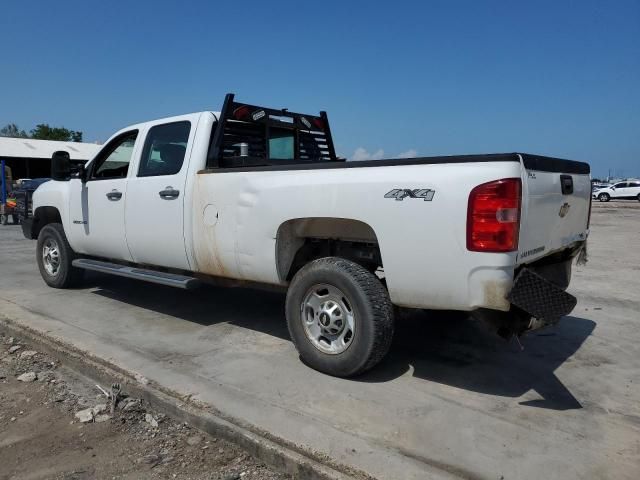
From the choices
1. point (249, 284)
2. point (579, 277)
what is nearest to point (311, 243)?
point (249, 284)

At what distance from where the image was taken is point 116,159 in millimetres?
6078

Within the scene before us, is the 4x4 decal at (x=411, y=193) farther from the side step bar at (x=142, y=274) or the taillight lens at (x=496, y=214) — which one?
the side step bar at (x=142, y=274)

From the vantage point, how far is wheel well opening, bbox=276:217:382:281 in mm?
3973

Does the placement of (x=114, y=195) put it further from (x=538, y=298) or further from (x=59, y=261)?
(x=538, y=298)

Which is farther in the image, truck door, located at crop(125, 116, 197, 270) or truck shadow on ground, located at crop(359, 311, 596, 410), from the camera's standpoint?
truck door, located at crop(125, 116, 197, 270)

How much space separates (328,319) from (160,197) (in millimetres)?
2183

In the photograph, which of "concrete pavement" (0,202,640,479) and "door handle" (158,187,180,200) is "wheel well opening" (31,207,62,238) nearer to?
"concrete pavement" (0,202,640,479)

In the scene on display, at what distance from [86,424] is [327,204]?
217 centimetres

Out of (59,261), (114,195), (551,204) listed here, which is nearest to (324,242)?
(551,204)

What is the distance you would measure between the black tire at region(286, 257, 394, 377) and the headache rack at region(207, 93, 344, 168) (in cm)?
156

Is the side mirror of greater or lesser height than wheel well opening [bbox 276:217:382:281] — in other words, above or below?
above

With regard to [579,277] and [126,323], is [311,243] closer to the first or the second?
[126,323]

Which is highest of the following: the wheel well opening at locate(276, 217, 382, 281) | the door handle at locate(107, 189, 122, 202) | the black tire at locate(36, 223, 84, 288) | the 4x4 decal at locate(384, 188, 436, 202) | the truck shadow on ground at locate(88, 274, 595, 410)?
the 4x4 decal at locate(384, 188, 436, 202)

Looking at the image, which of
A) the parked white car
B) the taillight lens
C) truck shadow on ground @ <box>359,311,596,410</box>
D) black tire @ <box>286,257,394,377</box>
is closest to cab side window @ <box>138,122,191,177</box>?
black tire @ <box>286,257,394,377</box>
